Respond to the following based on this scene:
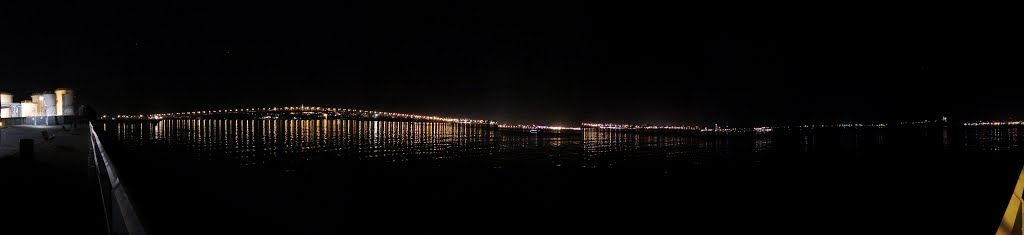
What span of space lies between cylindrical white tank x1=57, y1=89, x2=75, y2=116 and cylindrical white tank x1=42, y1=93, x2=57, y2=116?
0.94 feet

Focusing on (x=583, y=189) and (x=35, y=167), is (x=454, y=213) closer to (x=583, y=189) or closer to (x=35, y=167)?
(x=583, y=189)

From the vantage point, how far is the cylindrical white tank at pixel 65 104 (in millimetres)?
43219

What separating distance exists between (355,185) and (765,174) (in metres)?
15.4

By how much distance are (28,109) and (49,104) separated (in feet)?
4.34

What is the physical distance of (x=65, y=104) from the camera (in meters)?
43.3

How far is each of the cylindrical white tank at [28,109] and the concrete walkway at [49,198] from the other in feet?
130

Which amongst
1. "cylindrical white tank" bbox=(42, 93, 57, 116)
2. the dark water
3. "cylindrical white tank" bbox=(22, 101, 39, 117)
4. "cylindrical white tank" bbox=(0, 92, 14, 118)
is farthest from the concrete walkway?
"cylindrical white tank" bbox=(42, 93, 57, 116)

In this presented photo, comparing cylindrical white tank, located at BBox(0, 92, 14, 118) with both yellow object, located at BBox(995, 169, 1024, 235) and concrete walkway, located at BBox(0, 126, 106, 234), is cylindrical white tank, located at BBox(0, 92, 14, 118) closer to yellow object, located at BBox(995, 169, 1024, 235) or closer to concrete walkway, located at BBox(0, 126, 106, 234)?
concrete walkway, located at BBox(0, 126, 106, 234)

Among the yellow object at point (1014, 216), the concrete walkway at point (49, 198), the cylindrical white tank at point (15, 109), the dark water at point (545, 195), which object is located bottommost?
the dark water at point (545, 195)

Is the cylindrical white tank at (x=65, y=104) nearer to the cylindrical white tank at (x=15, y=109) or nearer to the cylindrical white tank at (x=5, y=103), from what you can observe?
the cylindrical white tank at (x=15, y=109)

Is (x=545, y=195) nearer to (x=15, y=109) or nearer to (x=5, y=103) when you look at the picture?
(x=5, y=103)

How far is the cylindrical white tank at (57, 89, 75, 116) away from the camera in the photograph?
4322 centimetres

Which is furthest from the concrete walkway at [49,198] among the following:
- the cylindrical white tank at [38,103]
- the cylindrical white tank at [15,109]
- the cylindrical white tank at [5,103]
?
the cylindrical white tank at [38,103]

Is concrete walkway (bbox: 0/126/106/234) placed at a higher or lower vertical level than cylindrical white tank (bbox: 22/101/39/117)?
lower
